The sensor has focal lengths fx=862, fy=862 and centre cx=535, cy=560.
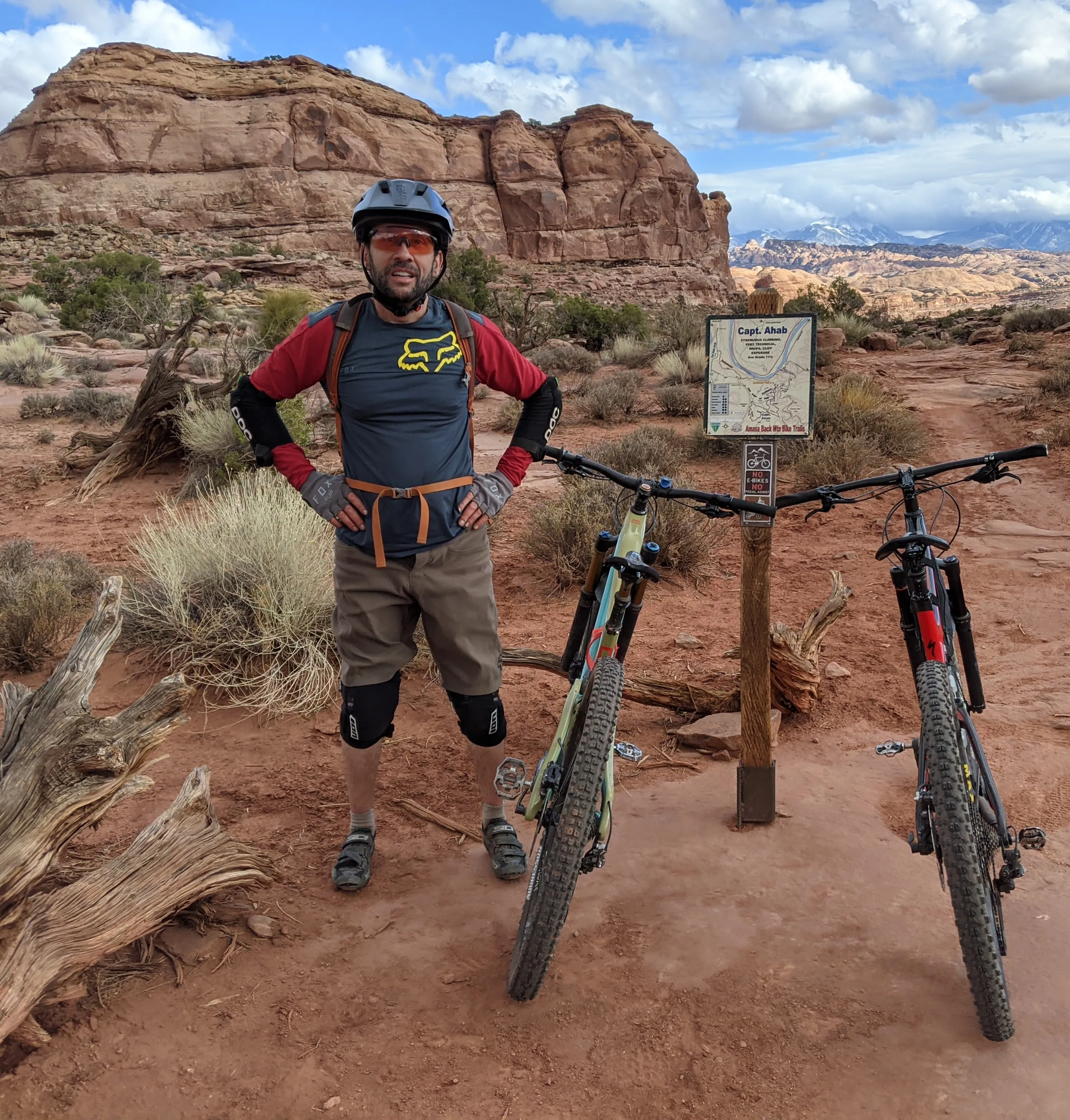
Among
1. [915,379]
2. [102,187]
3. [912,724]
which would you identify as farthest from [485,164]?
[912,724]

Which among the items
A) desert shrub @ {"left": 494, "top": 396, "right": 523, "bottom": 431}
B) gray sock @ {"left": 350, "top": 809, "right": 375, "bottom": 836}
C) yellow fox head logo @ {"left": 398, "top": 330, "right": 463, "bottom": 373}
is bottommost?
gray sock @ {"left": 350, "top": 809, "right": 375, "bottom": 836}

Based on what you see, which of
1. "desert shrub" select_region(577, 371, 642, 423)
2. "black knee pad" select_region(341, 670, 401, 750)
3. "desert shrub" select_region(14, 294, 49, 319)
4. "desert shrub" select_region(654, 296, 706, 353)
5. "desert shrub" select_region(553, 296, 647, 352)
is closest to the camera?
"black knee pad" select_region(341, 670, 401, 750)

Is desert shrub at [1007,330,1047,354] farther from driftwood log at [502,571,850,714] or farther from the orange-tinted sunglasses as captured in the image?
the orange-tinted sunglasses

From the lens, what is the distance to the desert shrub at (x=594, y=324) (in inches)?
835

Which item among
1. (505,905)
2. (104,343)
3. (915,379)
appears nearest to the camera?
(505,905)

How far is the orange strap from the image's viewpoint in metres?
2.50

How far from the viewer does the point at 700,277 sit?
63094 mm

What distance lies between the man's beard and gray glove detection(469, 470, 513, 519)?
0.53 metres

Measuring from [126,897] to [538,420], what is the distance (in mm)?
1816

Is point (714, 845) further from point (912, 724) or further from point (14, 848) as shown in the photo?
point (14, 848)

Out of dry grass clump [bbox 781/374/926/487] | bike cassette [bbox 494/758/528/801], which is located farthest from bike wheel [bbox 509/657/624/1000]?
dry grass clump [bbox 781/374/926/487]

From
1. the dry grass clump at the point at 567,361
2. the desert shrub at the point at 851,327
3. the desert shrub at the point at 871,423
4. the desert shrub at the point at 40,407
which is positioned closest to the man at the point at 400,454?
the desert shrub at the point at 871,423

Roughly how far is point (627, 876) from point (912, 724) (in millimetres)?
1861

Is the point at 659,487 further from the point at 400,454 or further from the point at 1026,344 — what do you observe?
the point at 1026,344
